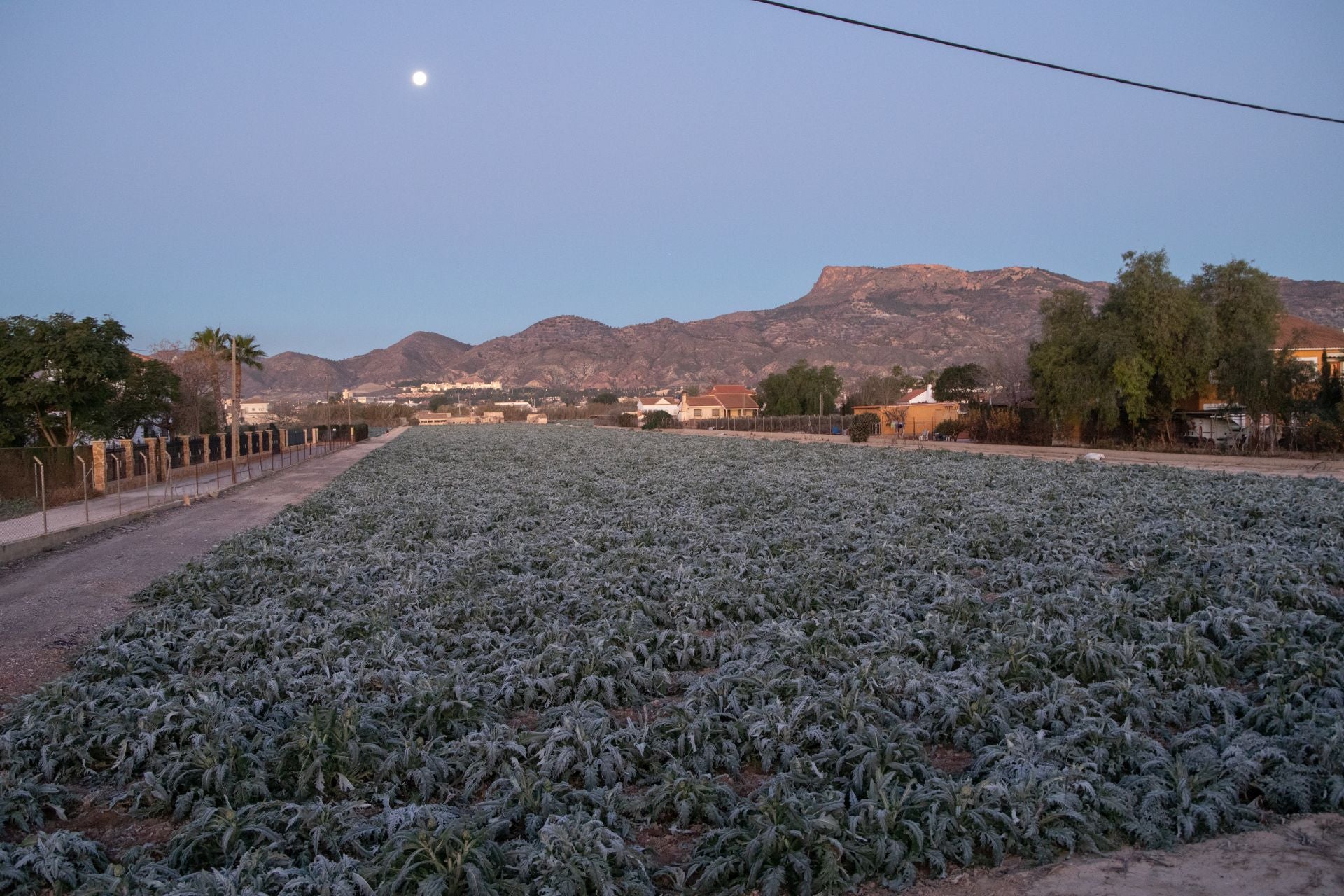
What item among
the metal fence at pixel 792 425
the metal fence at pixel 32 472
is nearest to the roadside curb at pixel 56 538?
the metal fence at pixel 32 472

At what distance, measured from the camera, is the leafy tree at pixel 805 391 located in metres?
94.7

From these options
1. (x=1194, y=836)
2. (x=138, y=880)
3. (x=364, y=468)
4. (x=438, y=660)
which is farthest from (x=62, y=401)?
(x=1194, y=836)

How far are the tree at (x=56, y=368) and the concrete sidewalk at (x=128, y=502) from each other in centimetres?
562

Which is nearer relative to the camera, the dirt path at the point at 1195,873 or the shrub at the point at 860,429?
the dirt path at the point at 1195,873

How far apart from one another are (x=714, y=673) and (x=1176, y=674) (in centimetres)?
361

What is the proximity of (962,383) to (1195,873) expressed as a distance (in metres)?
81.7

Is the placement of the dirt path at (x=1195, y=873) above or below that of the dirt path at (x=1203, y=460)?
below

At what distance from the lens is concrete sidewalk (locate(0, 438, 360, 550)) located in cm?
1756

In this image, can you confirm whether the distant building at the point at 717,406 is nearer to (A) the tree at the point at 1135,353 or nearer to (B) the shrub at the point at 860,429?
(B) the shrub at the point at 860,429

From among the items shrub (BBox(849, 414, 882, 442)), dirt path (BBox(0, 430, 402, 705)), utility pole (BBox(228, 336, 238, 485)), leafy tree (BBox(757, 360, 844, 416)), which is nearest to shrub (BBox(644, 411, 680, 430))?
leafy tree (BBox(757, 360, 844, 416))

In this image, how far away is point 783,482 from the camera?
2278 centimetres

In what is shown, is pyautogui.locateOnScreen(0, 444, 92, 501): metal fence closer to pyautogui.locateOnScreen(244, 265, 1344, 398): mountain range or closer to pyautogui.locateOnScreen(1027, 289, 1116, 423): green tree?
pyautogui.locateOnScreen(1027, 289, 1116, 423): green tree

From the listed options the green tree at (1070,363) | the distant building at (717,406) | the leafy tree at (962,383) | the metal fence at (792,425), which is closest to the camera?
the green tree at (1070,363)

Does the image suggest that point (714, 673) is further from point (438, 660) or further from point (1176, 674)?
point (1176, 674)
